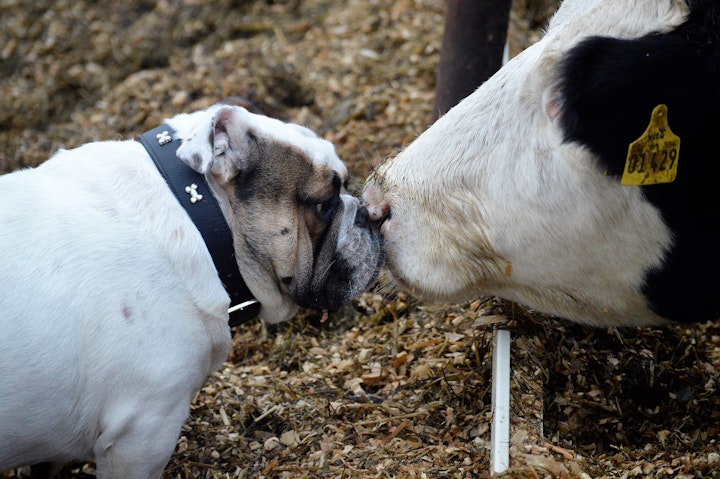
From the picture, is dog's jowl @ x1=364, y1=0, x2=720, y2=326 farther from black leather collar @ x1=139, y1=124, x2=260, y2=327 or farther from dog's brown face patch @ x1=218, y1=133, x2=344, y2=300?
black leather collar @ x1=139, y1=124, x2=260, y2=327

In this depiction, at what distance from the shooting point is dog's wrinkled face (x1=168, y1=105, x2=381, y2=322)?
2963 mm

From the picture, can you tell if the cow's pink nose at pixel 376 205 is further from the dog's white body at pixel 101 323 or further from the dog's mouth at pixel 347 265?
the dog's white body at pixel 101 323

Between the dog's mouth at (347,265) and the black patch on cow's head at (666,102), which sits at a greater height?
the black patch on cow's head at (666,102)

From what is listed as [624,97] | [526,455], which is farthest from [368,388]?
[624,97]

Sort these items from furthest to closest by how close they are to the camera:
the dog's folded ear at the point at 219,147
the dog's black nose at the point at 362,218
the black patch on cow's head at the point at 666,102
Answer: the dog's black nose at the point at 362,218 → the dog's folded ear at the point at 219,147 → the black patch on cow's head at the point at 666,102

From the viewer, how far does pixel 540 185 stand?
2.70m

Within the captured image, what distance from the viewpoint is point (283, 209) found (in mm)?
3035

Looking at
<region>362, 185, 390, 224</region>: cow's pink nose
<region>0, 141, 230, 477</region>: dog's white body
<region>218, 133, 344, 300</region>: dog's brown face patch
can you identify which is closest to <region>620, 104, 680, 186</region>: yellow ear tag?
<region>362, 185, 390, 224</region>: cow's pink nose

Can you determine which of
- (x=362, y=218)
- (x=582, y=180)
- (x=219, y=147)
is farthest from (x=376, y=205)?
(x=582, y=180)

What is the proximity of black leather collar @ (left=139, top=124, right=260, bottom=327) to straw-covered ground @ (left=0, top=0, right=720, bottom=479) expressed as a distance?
60cm

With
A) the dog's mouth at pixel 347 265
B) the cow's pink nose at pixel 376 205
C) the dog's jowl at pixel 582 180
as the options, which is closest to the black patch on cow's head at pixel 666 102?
the dog's jowl at pixel 582 180

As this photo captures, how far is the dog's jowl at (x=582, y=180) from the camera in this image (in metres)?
2.38

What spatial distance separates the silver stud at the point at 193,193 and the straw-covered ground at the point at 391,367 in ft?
2.79

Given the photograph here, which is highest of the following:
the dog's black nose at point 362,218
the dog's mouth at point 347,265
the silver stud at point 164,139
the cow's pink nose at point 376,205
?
the silver stud at point 164,139
